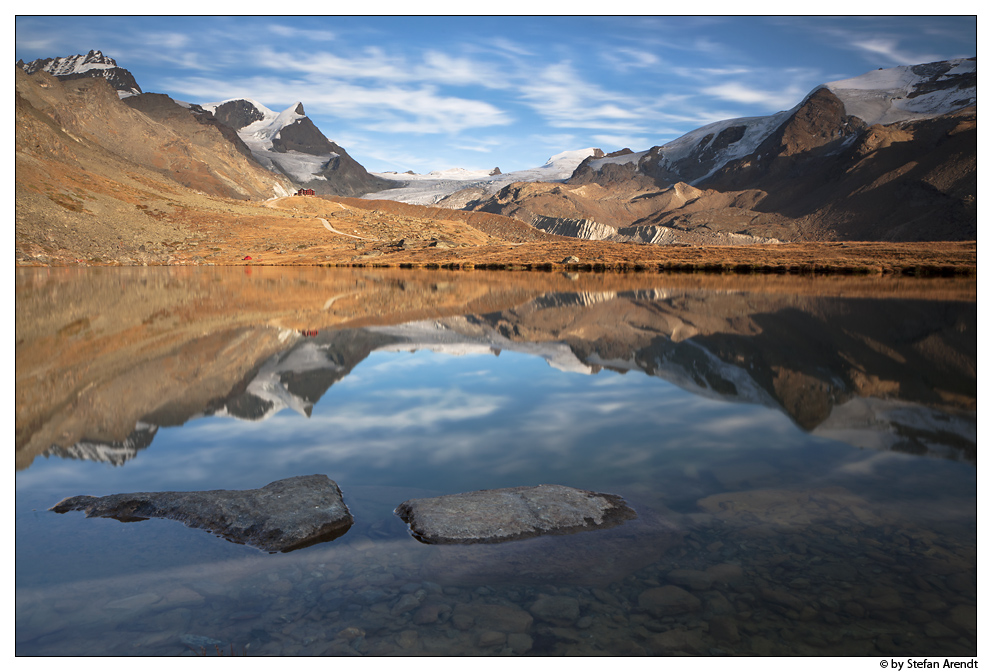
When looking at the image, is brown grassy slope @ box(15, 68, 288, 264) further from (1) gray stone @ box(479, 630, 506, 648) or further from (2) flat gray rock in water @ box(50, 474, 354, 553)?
(1) gray stone @ box(479, 630, 506, 648)

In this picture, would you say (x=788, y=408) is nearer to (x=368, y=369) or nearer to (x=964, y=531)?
(x=964, y=531)

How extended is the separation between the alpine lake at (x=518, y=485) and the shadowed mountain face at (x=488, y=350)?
0.30 ft

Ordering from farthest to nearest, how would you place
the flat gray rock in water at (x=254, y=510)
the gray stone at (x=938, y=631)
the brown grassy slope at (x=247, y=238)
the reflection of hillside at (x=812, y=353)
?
the brown grassy slope at (x=247, y=238) < the reflection of hillside at (x=812, y=353) < the flat gray rock in water at (x=254, y=510) < the gray stone at (x=938, y=631)

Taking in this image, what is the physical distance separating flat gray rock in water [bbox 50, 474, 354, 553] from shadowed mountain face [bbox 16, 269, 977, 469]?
145cm

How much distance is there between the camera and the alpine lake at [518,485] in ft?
13.0

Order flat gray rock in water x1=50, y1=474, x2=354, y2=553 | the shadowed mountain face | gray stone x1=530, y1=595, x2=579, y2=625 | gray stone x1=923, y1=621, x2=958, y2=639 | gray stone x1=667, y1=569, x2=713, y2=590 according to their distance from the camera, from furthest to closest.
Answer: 1. the shadowed mountain face
2. flat gray rock in water x1=50, y1=474, x2=354, y2=553
3. gray stone x1=667, y1=569, x2=713, y2=590
4. gray stone x1=530, y1=595, x2=579, y2=625
5. gray stone x1=923, y1=621, x2=958, y2=639

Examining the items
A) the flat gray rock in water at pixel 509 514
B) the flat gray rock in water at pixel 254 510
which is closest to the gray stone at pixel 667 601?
the flat gray rock in water at pixel 509 514

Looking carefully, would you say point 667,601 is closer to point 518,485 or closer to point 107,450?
point 518,485

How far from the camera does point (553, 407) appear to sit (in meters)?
9.27

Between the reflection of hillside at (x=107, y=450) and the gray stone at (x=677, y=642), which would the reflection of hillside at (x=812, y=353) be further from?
the reflection of hillside at (x=107, y=450)

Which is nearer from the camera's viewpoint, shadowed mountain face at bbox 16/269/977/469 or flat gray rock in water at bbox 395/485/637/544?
flat gray rock in water at bbox 395/485/637/544

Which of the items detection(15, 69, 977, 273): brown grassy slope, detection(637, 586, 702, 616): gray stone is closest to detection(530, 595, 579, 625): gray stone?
detection(637, 586, 702, 616): gray stone

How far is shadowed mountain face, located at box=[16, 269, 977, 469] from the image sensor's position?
8273 millimetres

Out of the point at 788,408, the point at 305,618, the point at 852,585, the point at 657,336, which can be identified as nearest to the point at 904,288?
the point at 657,336
